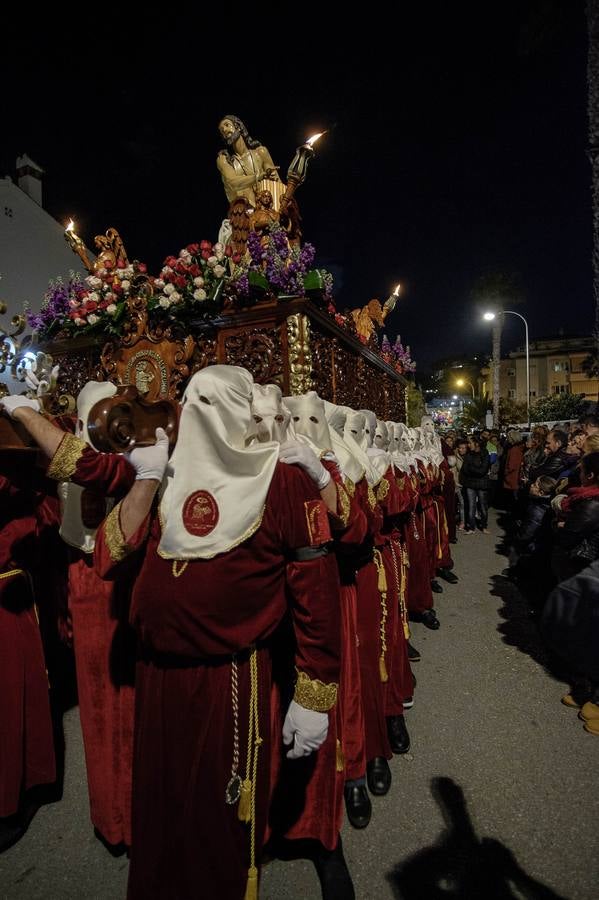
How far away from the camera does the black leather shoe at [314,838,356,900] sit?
2219 millimetres

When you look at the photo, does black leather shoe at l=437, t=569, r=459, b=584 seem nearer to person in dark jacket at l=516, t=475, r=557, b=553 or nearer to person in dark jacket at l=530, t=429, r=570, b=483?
person in dark jacket at l=516, t=475, r=557, b=553

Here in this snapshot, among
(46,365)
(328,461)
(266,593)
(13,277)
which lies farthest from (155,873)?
(13,277)

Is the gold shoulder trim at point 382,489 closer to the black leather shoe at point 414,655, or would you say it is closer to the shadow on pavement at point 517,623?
the black leather shoe at point 414,655

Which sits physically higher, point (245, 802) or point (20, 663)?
point (20, 663)

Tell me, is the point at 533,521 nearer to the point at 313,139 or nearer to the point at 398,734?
the point at 398,734

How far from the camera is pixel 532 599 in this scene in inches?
257

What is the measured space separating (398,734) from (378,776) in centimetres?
47

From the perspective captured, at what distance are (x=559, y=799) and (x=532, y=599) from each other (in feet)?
13.4

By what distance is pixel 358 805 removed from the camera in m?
2.73

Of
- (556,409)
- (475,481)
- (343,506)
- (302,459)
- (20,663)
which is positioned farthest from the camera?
(556,409)

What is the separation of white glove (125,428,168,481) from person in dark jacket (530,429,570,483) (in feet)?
20.0

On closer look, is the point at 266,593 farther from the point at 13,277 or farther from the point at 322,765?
the point at 13,277

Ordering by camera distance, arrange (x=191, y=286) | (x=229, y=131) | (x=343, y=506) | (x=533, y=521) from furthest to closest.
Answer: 1. (x=533, y=521)
2. (x=229, y=131)
3. (x=191, y=286)
4. (x=343, y=506)

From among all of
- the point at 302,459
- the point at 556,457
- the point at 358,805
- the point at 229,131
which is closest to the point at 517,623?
the point at 556,457
